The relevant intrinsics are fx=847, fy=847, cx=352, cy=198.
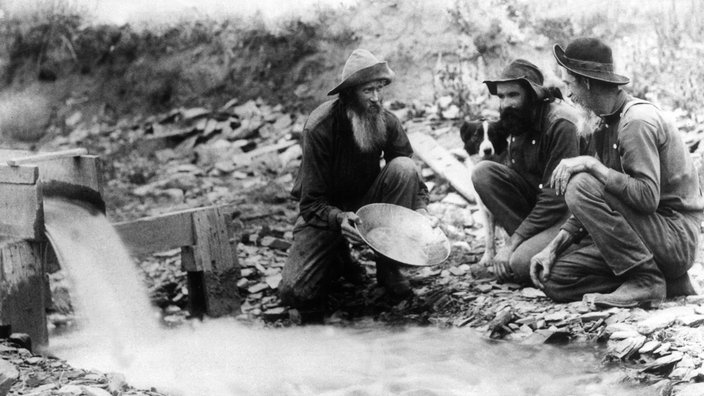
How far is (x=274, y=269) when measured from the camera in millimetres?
6184

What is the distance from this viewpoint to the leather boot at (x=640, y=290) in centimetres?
470

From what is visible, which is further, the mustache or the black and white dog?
the black and white dog

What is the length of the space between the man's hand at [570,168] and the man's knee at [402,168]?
98cm

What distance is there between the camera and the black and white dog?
5.67 metres

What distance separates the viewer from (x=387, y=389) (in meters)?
4.31

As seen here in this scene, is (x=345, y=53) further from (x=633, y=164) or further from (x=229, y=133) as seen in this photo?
(x=633, y=164)

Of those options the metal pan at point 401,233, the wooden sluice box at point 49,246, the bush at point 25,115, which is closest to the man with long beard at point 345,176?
the metal pan at point 401,233

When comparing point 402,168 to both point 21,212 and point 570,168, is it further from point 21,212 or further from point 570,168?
point 21,212

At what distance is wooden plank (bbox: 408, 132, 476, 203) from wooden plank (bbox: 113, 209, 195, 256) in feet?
8.05

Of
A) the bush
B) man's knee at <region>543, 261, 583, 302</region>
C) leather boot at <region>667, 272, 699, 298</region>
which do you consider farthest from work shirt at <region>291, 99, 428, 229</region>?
the bush

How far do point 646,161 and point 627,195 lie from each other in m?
0.21

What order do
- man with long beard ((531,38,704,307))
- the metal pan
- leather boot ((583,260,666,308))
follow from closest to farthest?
man with long beard ((531,38,704,307)) → leather boot ((583,260,666,308)) → the metal pan

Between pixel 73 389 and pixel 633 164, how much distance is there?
3025mm

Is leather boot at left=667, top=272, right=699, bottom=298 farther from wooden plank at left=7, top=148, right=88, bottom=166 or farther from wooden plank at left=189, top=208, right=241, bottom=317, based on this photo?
wooden plank at left=7, top=148, right=88, bottom=166
